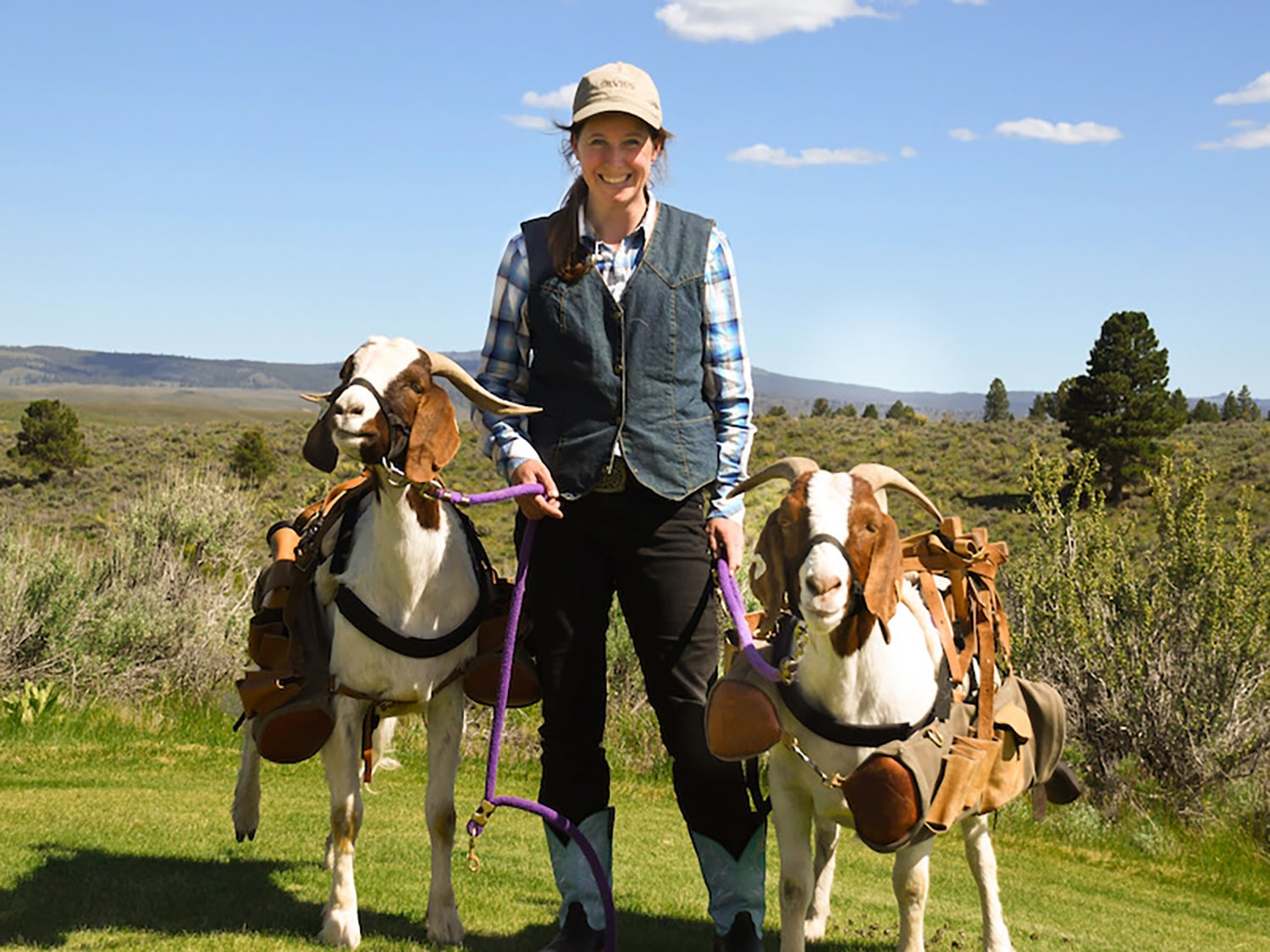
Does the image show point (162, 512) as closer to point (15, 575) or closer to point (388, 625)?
point (15, 575)

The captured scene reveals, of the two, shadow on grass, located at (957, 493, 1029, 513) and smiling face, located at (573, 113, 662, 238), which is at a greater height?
smiling face, located at (573, 113, 662, 238)

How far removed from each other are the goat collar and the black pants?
563 millimetres

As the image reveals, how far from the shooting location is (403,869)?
Answer: 6207 mm

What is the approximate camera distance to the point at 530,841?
726cm

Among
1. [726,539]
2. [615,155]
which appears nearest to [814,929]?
[726,539]

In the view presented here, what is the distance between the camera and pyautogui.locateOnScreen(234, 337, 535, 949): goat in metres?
4.47

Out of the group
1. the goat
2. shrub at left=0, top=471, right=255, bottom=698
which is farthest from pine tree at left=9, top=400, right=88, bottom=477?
the goat

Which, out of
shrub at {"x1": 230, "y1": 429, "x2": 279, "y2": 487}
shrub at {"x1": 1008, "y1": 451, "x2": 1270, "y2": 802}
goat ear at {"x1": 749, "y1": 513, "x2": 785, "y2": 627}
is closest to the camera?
goat ear at {"x1": 749, "y1": 513, "x2": 785, "y2": 627}

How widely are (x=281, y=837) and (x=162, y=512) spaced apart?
7.36 m

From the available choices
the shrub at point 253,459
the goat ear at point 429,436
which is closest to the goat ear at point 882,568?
the goat ear at point 429,436

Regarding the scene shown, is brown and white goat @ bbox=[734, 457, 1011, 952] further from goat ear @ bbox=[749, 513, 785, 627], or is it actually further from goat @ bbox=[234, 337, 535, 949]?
goat @ bbox=[234, 337, 535, 949]

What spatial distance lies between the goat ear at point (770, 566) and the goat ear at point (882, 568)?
0.84ft

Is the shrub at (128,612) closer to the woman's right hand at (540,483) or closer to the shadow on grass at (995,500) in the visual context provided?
the woman's right hand at (540,483)

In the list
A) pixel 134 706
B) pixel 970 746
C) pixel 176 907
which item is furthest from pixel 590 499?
pixel 134 706
